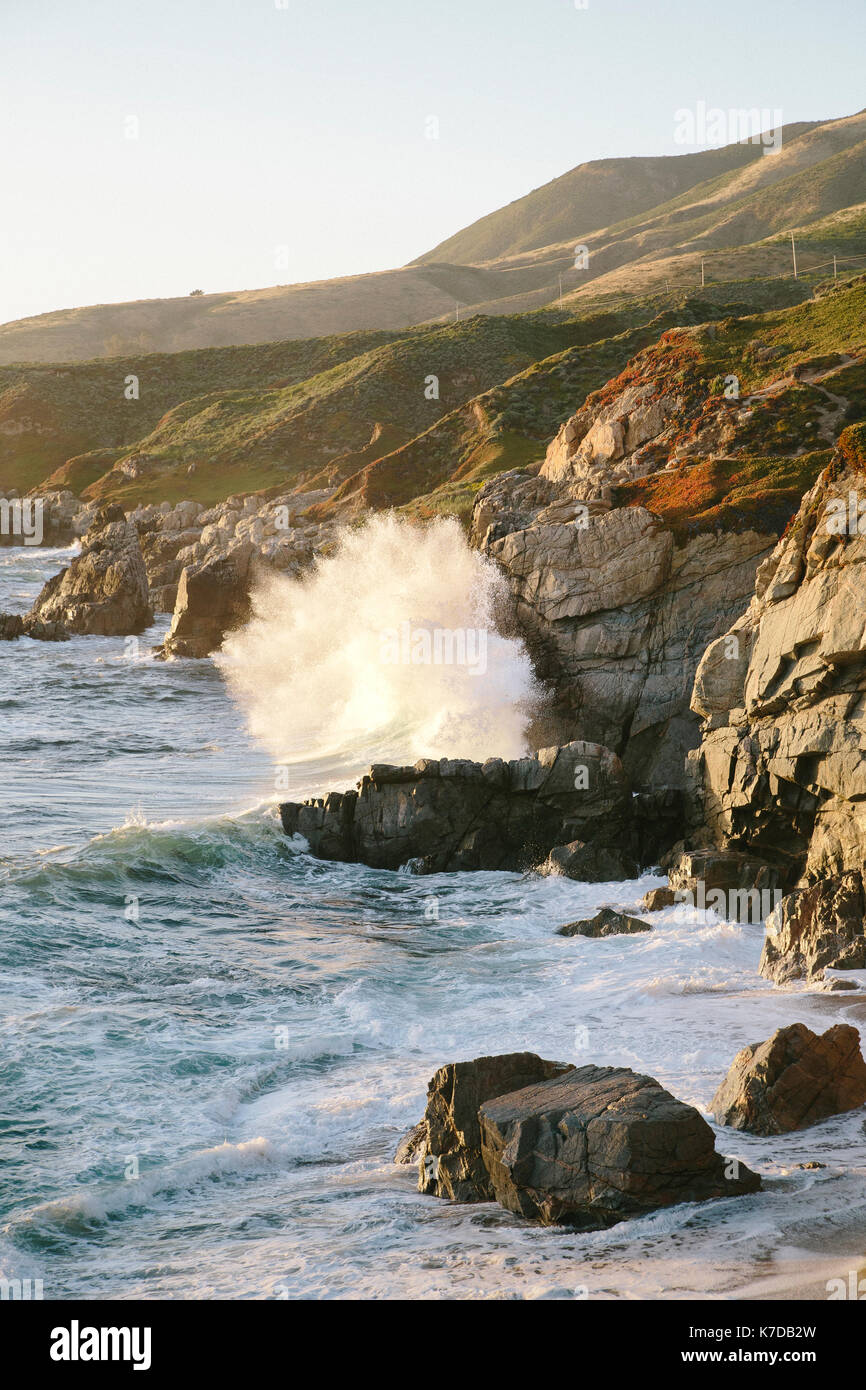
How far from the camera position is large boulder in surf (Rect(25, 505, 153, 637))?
60.4 metres

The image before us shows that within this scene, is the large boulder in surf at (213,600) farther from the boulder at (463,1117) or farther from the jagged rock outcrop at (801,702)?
the boulder at (463,1117)

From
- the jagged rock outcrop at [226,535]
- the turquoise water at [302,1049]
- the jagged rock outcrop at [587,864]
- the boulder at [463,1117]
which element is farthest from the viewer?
the jagged rock outcrop at [226,535]

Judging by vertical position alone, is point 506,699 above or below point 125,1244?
above

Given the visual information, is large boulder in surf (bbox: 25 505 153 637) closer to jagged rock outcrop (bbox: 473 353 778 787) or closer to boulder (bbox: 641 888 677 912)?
jagged rock outcrop (bbox: 473 353 778 787)

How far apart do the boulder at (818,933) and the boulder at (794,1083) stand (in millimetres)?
4443

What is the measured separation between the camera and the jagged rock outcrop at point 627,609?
91.7 feet

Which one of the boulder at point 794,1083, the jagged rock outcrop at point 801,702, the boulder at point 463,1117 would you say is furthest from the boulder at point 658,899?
the boulder at point 463,1117

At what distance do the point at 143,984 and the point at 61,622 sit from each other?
46300 mm

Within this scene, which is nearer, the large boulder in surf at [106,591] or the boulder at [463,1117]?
the boulder at [463,1117]

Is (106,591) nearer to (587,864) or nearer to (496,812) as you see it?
(496,812)

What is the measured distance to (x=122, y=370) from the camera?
154250 mm
